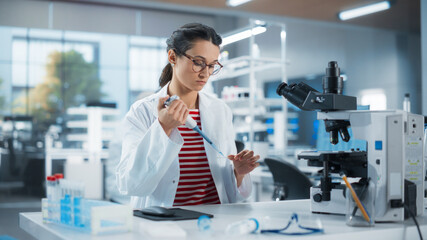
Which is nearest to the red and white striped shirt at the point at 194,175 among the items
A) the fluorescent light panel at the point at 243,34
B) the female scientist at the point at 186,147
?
the female scientist at the point at 186,147

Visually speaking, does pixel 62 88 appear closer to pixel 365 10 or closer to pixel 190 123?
pixel 365 10

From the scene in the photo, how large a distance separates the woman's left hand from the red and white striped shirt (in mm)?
156

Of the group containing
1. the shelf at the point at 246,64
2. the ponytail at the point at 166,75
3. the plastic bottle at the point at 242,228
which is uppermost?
the shelf at the point at 246,64

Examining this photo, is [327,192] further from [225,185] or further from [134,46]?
[134,46]

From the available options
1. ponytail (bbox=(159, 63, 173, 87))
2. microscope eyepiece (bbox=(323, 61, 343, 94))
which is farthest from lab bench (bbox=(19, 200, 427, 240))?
ponytail (bbox=(159, 63, 173, 87))

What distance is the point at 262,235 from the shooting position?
3.56 feet

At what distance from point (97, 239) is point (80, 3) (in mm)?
8258

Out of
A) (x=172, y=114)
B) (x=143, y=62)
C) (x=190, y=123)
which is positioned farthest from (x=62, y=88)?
(x=172, y=114)

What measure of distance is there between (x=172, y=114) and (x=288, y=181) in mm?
2060

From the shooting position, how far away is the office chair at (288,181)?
3230 millimetres

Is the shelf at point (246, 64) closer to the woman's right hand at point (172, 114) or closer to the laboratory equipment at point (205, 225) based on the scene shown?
the woman's right hand at point (172, 114)

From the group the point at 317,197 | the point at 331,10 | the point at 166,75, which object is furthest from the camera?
the point at 331,10

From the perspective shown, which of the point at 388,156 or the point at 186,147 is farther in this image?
the point at 186,147

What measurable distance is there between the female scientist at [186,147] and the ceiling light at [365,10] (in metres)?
5.32
